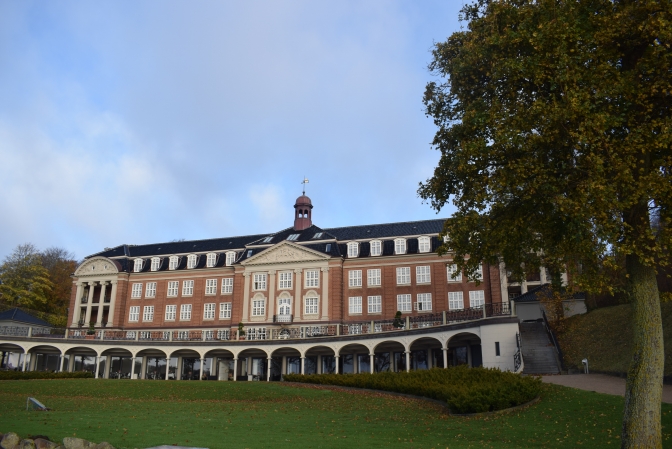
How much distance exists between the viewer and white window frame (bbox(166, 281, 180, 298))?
194 ft

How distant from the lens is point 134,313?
2370 inches

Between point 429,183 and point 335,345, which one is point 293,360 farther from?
point 429,183

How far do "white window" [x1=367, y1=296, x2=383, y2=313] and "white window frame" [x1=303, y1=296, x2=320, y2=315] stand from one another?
4790 millimetres

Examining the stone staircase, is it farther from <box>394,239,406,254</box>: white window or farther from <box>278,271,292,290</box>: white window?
<box>278,271,292,290</box>: white window

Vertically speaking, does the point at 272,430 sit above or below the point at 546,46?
below

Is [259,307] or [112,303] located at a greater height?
[112,303]

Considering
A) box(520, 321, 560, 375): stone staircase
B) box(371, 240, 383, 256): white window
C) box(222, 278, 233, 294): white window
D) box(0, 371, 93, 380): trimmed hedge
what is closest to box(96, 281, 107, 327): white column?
box(222, 278, 233, 294): white window

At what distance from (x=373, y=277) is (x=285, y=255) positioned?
8.76 m

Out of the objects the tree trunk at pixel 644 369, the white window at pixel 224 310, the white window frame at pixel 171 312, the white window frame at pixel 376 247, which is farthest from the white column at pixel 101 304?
the tree trunk at pixel 644 369

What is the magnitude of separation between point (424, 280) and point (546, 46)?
124ft

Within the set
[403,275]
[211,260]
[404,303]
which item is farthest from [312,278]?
[211,260]

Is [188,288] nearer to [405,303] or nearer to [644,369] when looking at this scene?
[405,303]

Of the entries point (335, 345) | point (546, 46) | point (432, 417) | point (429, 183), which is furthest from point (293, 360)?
point (546, 46)

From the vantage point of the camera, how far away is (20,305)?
6606cm
